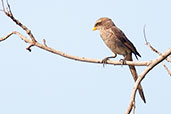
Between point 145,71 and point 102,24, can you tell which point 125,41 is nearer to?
point 102,24

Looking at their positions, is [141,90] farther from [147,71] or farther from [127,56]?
[147,71]

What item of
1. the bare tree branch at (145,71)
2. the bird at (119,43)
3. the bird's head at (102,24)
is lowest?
the bare tree branch at (145,71)

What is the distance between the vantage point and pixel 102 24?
7.95 meters

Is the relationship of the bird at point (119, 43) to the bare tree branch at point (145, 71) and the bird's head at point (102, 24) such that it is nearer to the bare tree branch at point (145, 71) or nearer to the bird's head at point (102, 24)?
the bird's head at point (102, 24)

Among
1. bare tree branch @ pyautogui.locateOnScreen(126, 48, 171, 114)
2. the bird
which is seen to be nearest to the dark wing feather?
the bird

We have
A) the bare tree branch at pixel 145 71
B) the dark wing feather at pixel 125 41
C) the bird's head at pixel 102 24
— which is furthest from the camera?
the bird's head at pixel 102 24

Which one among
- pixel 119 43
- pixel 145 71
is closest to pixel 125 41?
pixel 119 43

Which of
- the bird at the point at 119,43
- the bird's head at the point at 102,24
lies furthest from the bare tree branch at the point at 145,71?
the bird's head at the point at 102,24

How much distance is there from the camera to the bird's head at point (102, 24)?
789 centimetres

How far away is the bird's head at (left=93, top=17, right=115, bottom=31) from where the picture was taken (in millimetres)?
7887

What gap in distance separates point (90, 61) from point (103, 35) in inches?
98.5

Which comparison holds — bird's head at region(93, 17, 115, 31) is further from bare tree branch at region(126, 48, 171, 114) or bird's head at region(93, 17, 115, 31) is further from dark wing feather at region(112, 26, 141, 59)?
bare tree branch at region(126, 48, 171, 114)

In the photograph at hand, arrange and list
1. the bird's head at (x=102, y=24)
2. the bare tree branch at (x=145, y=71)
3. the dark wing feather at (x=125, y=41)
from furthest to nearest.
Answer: the bird's head at (x=102, y=24)
the dark wing feather at (x=125, y=41)
the bare tree branch at (x=145, y=71)

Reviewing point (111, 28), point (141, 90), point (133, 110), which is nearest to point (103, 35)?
point (111, 28)
